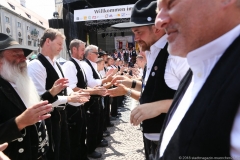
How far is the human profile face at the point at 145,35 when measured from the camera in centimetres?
190

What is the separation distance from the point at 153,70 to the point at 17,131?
1.23m

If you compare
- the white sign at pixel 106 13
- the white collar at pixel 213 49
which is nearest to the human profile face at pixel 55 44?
the white collar at pixel 213 49

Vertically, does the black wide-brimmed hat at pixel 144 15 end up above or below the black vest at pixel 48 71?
above

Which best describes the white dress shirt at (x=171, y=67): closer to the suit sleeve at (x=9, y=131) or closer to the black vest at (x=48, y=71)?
the suit sleeve at (x=9, y=131)

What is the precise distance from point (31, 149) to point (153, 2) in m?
1.73

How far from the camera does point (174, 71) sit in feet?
5.43

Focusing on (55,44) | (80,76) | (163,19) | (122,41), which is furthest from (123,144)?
(122,41)

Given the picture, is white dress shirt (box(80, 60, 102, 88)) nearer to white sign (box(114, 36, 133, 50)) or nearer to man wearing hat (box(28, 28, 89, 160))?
man wearing hat (box(28, 28, 89, 160))

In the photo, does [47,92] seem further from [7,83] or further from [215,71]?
[215,71]

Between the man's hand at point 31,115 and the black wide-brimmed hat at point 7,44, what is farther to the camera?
the black wide-brimmed hat at point 7,44

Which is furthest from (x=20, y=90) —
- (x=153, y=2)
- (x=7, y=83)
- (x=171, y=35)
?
(x=171, y=35)

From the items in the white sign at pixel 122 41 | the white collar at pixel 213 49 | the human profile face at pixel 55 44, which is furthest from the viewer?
the white sign at pixel 122 41

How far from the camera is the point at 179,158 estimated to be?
717 millimetres

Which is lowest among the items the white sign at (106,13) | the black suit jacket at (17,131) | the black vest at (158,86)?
the black suit jacket at (17,131)
